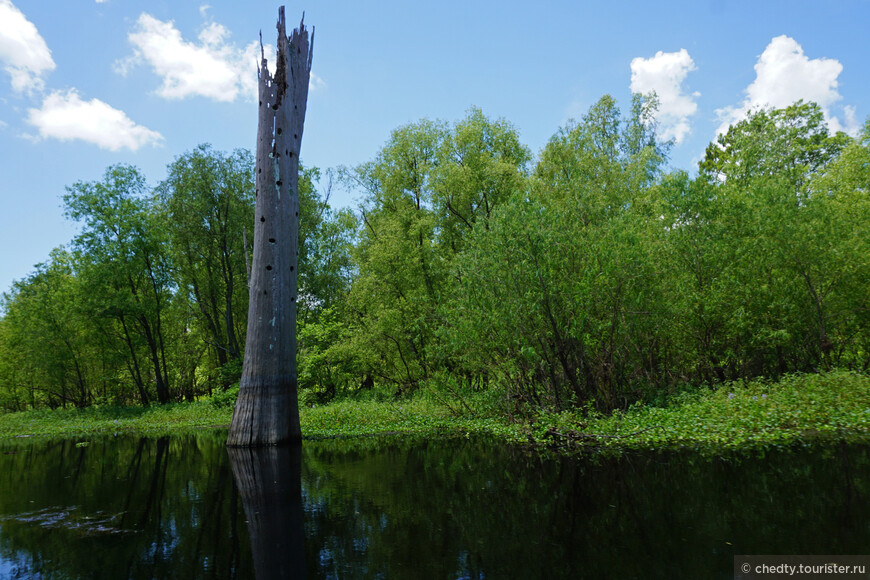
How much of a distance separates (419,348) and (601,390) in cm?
1089

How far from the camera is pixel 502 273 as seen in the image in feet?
33.3

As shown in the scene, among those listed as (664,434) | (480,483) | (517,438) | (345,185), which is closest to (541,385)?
(517,438)

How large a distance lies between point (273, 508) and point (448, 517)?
1987mm

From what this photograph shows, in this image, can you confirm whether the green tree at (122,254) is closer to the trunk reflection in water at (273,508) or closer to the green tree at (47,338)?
the green tree at (47,338)

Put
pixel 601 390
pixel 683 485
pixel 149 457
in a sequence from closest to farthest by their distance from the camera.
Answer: pixel 683 485 < pixel 149 457 < pixel 601 390

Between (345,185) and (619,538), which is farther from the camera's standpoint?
(345,185)

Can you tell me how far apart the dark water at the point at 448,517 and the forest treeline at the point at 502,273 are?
385cm

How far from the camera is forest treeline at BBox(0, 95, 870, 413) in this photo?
33.9 ft

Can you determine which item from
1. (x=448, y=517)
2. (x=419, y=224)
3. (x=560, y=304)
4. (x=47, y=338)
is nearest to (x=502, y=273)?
(x=560, y=304)

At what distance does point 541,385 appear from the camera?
11.3 meters

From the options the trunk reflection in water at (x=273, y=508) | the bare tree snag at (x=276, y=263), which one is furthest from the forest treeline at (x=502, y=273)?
the trunk reflection in water at (x=273, y=508)

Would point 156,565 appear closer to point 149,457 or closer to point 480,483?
point 480,483

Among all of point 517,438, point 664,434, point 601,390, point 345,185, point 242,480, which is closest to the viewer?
point 242,480

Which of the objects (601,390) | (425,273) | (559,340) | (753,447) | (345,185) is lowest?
(753,447)
